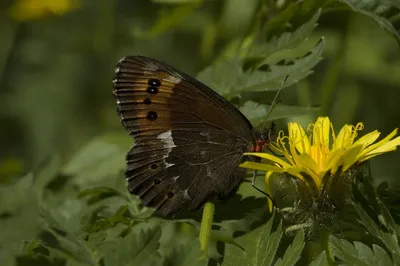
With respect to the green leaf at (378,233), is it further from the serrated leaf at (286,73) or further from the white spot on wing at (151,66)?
the white spot on wing at (151,66)

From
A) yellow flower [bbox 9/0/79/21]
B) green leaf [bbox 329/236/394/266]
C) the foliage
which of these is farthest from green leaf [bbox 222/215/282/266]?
yellow flower [bbox 9/0/79/21]

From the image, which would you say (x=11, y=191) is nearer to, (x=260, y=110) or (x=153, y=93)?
(x=153, y=93)

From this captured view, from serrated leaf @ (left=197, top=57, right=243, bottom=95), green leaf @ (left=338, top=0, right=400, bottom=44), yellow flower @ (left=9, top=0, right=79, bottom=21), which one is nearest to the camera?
green leaf @ (left=338, top=0, right=400, bottom=44)

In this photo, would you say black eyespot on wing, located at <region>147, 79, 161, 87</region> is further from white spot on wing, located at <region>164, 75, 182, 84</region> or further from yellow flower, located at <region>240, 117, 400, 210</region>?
yellow flower, located at <region>240, 117, 400, 210</region>

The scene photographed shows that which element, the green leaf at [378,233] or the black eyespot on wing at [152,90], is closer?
the green leaf at [378,233]

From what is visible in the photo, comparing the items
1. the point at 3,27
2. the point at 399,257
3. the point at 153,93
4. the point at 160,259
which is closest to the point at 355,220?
the point at 399,257

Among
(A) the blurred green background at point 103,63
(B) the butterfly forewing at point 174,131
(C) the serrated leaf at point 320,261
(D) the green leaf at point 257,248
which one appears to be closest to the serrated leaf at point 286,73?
(B) the butterfly forewing at point 174,131
